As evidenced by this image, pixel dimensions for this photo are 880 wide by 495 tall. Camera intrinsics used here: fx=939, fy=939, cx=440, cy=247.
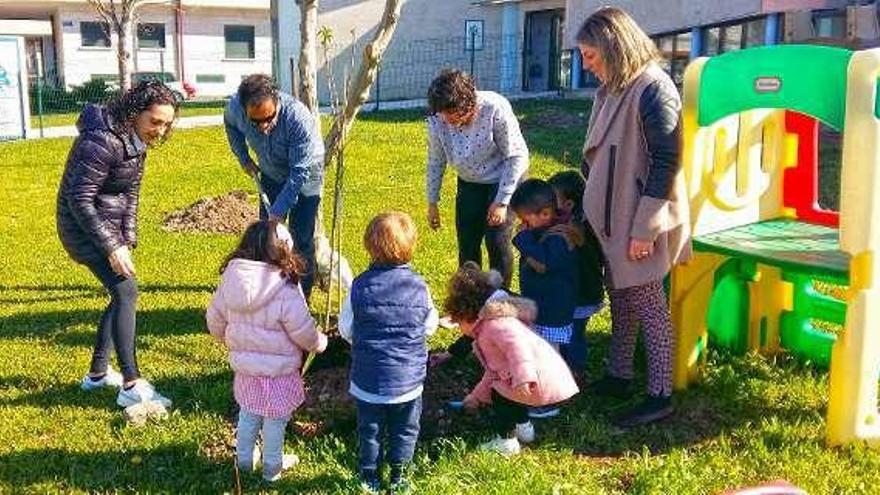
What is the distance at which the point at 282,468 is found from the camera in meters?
3.89

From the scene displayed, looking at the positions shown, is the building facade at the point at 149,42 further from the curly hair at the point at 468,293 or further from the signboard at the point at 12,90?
the curly hair at the point at 468,293

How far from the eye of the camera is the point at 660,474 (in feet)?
12.2

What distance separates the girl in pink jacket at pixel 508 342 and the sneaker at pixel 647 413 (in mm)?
583

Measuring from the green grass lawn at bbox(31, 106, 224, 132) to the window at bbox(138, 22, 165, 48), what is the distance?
10306 mm

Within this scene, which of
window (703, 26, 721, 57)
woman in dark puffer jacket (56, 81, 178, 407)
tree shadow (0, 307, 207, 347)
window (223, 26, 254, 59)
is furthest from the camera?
window (223, 26, 254, 59)

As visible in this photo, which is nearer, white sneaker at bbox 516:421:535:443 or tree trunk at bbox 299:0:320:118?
white sneaker at bbox 516:421:535:443

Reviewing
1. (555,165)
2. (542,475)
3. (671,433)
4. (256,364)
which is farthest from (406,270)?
(555,165)

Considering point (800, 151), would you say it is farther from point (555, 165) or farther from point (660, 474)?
point (555, 165)

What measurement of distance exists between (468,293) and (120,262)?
65.1 inches

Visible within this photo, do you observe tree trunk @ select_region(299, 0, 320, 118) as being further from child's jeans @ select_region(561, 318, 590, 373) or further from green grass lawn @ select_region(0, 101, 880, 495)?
child's jeans @ select_region(561, 318, 590, 373)

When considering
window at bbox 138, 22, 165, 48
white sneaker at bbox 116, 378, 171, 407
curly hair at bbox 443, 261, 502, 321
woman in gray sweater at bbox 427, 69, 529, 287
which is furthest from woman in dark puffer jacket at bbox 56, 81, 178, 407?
window at bbox 138, 22, 165, 48

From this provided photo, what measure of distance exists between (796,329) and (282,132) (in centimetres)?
302

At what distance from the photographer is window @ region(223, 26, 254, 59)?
115 feet

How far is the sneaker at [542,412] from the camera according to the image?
14.3 ft
